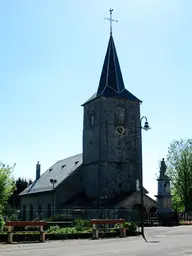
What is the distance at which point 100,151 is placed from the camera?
47875mm

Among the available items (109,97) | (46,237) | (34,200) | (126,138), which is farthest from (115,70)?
(46,237)

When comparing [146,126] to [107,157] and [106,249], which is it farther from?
[107,157]

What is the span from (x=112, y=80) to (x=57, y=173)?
17143 millimetres

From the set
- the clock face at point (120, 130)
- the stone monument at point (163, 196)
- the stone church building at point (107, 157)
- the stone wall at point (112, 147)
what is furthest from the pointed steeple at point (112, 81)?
the stone monument at point (163, 196)

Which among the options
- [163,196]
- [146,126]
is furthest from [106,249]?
[163,196]

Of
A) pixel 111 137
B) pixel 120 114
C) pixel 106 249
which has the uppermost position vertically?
pixel 120 114

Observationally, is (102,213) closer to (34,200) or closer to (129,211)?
(129,211)

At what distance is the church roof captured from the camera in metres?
50.7

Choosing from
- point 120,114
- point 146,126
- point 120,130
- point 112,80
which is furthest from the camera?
point 112,80

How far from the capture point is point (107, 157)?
47906mm

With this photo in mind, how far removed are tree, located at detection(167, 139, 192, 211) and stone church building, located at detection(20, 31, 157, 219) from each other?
39.5 ft

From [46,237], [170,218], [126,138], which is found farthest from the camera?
[126,138]

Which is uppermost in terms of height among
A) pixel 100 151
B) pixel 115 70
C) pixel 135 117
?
pixel 115 70

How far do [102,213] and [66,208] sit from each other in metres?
9.21
